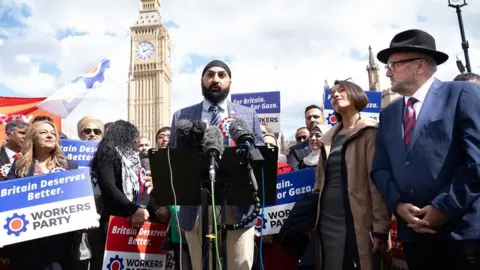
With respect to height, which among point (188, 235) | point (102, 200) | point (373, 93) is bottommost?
point (188, 235)

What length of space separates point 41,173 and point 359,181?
2.98m

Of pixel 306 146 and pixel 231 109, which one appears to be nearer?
pixel 231 109

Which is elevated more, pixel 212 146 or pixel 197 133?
pixel 197 133

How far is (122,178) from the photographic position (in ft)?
13.8

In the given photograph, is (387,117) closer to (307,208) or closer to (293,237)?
(307,208)

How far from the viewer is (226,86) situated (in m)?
3.55

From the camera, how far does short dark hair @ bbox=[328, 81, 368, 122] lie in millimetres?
3588

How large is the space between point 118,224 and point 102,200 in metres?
0.45

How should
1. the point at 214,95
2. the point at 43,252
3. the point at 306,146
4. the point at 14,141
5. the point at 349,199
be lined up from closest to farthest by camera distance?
the point at 349,199 → the point at 214,95 → the point at 43,252 → the point at 14,141 → the point at 306,146

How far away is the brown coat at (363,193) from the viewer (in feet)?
10.2

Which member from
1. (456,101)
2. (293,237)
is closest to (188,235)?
(293,237)

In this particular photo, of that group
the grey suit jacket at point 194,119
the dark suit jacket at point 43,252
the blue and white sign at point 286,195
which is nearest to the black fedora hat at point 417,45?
the grey suit jacket at point 194,119

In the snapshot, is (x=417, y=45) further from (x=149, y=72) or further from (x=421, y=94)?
(x=149, y=72)

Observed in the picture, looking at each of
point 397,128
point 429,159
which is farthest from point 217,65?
point 429,159
